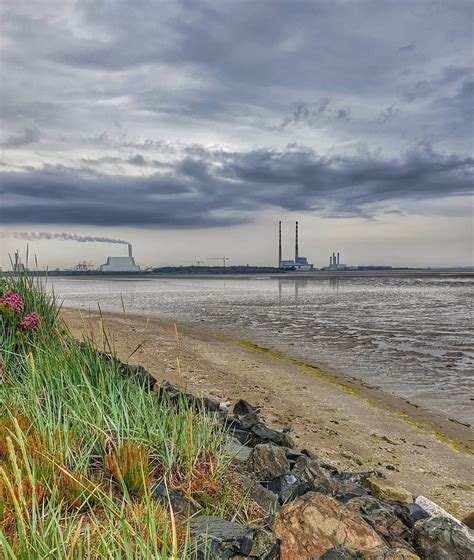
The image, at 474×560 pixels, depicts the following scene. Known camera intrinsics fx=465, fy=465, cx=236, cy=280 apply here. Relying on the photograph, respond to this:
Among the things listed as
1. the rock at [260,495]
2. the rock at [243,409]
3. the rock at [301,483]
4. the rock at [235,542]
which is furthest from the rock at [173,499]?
the rock at [243,409]

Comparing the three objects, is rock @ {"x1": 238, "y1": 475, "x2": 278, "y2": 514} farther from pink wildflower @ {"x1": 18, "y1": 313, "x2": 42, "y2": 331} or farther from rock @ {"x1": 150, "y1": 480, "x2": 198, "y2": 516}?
pink wildflower @ {"x1": 18, "y1": 313, "x2": 42, "y2": 331}

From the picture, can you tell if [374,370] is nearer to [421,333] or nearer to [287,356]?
[287,356]

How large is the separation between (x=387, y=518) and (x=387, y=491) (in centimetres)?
70

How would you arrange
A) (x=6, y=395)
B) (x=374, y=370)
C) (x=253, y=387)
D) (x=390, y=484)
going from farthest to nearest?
(x=374, y=370) < (x=253, y=387) < (x=6, y=395) < (x=390, y=484)

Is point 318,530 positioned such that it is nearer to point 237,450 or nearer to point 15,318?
point 237,450

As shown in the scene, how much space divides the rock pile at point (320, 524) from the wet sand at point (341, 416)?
49.1 inches

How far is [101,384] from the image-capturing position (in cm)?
515

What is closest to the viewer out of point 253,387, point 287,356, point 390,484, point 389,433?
point 390,484

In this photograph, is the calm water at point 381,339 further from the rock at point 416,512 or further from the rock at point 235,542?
the rock at point 235,542

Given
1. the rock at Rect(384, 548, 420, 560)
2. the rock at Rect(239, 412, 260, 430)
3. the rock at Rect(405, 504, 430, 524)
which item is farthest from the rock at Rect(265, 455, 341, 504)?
the rock at Rect(239, 412, 260, 430)

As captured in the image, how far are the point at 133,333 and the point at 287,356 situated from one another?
21.0 feet

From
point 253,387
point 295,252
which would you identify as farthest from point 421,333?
point 295,252

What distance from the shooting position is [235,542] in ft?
11.0

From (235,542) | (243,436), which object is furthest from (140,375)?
(235,542)
